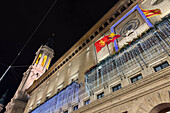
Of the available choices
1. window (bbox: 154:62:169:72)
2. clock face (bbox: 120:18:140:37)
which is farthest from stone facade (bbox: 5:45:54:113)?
window (bbox: 154:62:169:72)

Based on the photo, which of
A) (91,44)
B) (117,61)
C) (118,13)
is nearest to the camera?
(117,61)

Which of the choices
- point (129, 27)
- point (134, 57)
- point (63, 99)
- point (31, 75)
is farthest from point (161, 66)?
point (31, 75)

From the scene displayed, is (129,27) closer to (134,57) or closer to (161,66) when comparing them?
(134,57)

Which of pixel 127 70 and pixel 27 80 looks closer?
pixel 127 70

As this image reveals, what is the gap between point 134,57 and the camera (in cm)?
1418

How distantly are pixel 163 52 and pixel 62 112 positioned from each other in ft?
54.2

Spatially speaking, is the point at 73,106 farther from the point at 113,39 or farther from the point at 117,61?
the point at 113,39

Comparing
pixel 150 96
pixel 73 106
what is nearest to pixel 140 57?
pixel 150 96

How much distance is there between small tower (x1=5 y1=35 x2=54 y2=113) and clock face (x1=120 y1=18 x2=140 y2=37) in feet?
138

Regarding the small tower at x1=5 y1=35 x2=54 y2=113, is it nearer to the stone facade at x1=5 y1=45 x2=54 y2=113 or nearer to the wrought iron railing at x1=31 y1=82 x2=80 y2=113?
the stone facade at x1=5 y1=45 x2=54 y2=113

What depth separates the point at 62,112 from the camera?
19.4 m

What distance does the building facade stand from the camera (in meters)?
10.6

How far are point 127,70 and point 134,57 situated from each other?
1732 millimetres

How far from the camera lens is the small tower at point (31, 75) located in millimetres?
42972
